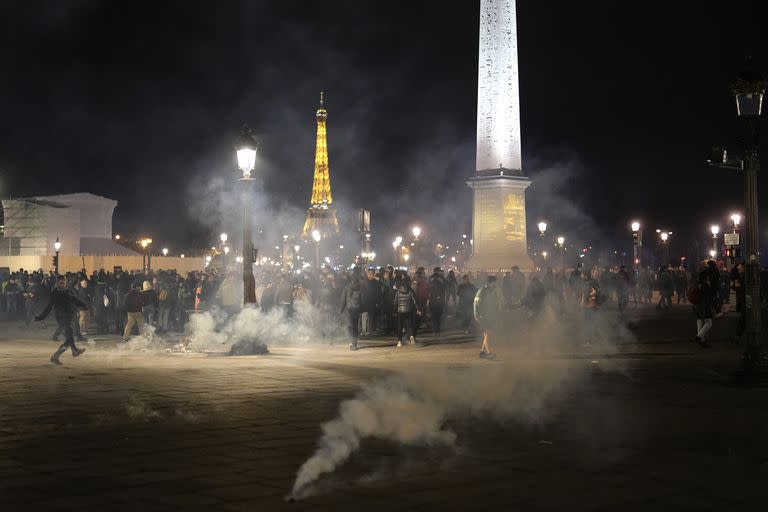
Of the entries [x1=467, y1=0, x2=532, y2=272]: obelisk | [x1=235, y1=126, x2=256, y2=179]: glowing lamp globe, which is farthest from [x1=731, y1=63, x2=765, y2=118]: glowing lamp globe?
[x1=467, y1=0, x2=532, y2=272]: obelisk

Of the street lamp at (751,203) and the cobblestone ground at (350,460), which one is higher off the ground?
the street lamp at (751,203)

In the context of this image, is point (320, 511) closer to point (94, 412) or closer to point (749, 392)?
point (94, 412)

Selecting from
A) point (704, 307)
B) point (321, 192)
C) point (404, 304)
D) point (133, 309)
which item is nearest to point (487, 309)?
point (404, 304)

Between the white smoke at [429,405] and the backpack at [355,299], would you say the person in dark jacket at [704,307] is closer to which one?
the white smoke at [429,405]

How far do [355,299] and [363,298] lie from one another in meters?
1.15

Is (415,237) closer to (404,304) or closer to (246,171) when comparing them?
(404,304)

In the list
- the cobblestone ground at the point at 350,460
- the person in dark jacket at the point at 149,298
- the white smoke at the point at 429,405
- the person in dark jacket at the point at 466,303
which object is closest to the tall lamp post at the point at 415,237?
the person in dark jacket at the point at 466,303

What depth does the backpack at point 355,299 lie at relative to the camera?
67.9 feet

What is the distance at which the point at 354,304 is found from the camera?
2069cm

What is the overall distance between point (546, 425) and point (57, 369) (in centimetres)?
864

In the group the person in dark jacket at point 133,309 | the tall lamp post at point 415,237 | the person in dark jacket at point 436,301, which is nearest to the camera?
the person in dark jacket at point 133,309

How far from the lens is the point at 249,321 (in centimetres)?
1864

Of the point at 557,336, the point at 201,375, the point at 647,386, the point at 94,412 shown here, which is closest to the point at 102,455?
the point at 94,412

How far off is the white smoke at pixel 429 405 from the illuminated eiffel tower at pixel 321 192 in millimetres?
113708
